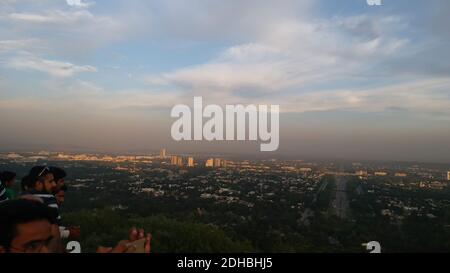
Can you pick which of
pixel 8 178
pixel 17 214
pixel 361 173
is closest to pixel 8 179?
pixel 8 178

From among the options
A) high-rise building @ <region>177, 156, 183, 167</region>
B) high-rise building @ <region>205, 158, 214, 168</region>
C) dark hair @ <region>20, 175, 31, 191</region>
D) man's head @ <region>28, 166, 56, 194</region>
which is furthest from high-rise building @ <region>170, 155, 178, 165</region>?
dark hair @ <region>20, 175, 31, 191</region>

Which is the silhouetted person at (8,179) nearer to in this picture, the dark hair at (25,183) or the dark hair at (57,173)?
the dark hair at (25,183)

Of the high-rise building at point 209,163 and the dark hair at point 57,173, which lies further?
the high-rise building at point 209,163

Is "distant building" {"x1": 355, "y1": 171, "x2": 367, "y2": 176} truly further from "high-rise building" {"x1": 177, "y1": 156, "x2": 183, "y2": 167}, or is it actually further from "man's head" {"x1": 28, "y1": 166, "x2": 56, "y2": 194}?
"man's head" {"x1": 28, "y1": 166, "x2": 56, "y2": 194}

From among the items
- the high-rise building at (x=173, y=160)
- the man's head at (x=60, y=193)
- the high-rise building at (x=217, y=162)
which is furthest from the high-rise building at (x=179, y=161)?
the man's head at (x=60, y=193)

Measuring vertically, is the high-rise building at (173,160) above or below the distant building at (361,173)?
above

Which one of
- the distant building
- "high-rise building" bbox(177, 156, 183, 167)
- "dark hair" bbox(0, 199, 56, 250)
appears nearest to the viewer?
"dark hair" bbox(0, 199, 56, 250)
